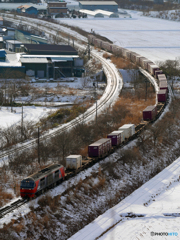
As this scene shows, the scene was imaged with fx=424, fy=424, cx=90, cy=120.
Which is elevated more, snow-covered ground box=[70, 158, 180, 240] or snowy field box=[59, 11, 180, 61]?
snowy field box=[59, 11, 180, 61]

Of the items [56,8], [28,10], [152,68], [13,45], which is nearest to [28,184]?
[152,68]

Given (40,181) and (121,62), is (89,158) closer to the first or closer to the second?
(40,181)

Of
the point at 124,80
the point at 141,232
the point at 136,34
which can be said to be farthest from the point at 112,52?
the point at 141,232

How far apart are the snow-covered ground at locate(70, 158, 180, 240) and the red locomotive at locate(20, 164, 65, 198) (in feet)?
18.3

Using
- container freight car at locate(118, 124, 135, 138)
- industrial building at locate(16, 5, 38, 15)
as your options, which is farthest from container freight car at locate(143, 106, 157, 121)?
industrial building at locate(16, 5, 38, 15)

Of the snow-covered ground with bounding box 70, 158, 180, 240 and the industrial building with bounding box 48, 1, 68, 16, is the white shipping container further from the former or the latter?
the industrial building with bounding box 48, 1, 68, 16

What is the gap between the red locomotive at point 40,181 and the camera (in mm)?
37812

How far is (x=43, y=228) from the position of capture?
35.6 meters

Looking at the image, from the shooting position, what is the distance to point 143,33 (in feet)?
538

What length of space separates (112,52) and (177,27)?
6248cm

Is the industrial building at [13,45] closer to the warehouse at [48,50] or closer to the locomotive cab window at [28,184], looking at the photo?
the warehouse at [48,50]

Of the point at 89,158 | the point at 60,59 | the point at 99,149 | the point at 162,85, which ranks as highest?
the point at 60,59

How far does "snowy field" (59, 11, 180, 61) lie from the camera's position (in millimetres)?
A: 130375

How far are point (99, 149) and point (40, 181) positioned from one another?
481 inches
